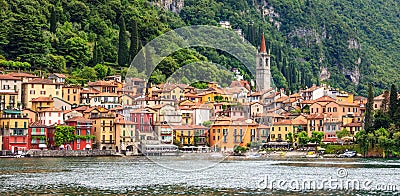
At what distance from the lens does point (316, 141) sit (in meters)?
87.3

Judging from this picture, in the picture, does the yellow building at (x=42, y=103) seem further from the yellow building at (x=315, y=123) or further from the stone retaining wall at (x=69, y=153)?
the yellow building at (x=315, y=123)

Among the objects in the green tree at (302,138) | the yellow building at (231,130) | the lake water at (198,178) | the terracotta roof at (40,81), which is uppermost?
the terracotta roof at (40,81)

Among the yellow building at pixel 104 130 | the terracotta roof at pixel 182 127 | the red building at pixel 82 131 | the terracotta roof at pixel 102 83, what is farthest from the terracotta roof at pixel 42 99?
the terracotta roof at pixel 182 127

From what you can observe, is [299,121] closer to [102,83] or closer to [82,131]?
[102,83]

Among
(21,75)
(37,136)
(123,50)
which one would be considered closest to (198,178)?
(37,136)

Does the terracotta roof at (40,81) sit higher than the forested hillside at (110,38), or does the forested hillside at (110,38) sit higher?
the forested hillside at (110,38)

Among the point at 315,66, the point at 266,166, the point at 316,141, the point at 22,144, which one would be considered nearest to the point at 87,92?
the point at 22,144

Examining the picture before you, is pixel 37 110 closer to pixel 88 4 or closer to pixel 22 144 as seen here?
pixel 22 144

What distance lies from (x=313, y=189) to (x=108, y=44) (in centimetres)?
7290

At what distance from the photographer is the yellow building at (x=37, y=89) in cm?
8869

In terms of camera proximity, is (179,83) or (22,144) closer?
(179,83)

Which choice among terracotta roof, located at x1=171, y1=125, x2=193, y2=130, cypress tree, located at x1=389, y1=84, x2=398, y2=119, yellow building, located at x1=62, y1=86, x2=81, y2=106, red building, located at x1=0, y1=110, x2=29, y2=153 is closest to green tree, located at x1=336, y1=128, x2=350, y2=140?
cypress tree, located at x1=389, y1=84, x2=398, y2=119

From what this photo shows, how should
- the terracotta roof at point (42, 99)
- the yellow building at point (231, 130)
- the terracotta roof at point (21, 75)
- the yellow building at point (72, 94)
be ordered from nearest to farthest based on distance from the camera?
the yellow building at point (231, 130), the terracotta roof at point (42, 99), the terracotta roof at point (21, 75), the yellow building at point (72, 94)

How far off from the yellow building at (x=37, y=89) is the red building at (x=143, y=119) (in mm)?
49136
